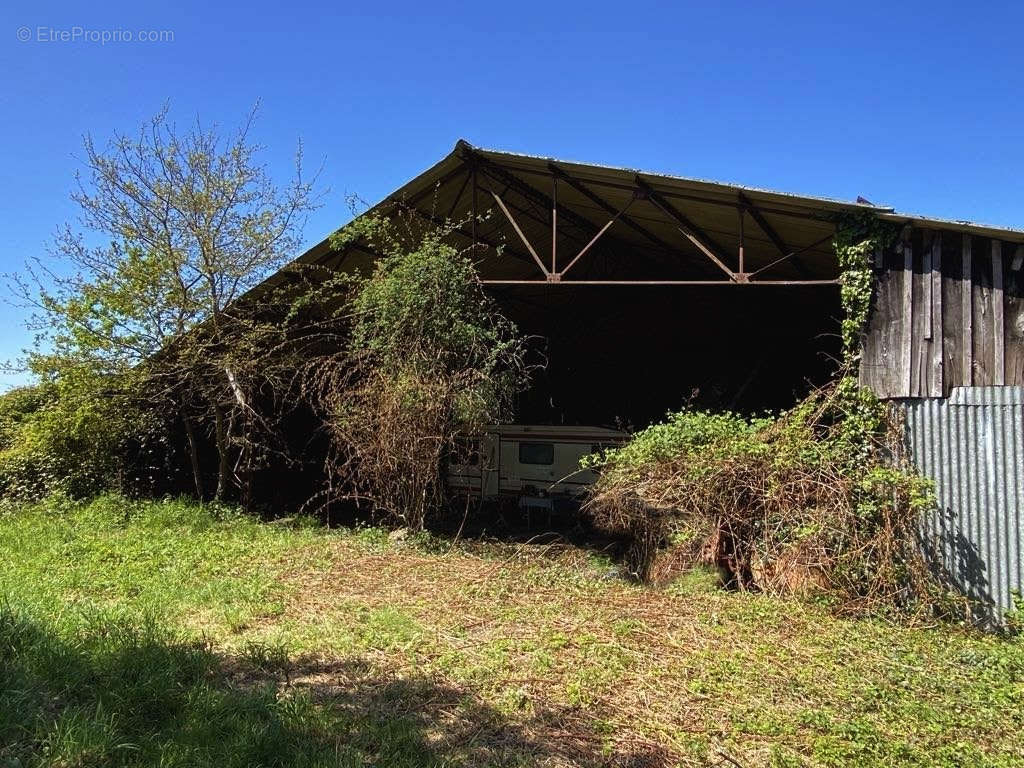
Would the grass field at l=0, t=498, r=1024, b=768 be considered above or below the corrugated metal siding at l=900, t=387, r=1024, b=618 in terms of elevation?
below

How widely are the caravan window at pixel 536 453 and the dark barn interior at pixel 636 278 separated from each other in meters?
0.88

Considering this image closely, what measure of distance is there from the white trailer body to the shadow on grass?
7369 millimetres

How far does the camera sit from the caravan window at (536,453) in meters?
13.0

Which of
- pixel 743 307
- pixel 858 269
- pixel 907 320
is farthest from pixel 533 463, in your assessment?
pixel 907 320

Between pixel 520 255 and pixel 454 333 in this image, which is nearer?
pixel 454 333

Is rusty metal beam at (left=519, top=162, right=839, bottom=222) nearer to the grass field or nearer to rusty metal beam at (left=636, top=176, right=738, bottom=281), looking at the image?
rusty metal beam at (left=636, top=176, right=738, bottom=281)

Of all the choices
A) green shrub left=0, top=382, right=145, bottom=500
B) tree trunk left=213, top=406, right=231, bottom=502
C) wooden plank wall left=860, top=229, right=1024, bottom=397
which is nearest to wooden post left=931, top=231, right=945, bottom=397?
wooden plank wall left=860, top=229, right=1024, bottom=397

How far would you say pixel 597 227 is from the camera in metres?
13.0

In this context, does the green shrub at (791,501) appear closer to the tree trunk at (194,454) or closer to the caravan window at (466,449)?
the caravan window at (466,449)

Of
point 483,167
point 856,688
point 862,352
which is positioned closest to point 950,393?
point 862,352

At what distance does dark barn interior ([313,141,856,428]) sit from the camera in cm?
970

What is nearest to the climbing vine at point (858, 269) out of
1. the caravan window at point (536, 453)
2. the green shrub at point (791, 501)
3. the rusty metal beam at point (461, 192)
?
the green shrub at point (791, 501)

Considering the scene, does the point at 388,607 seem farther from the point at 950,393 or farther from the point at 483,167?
the point at 483,167

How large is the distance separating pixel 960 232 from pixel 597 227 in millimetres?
7063
